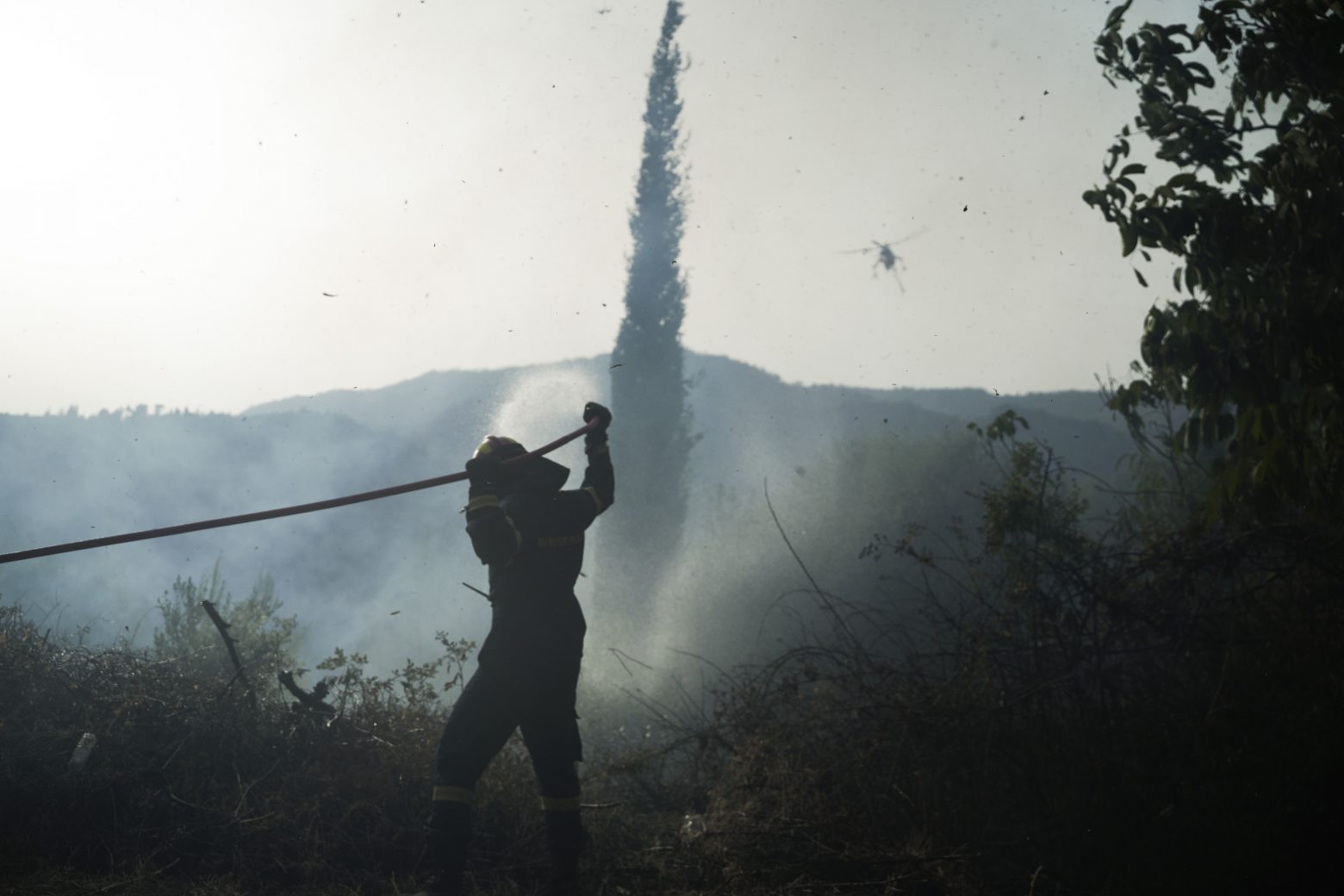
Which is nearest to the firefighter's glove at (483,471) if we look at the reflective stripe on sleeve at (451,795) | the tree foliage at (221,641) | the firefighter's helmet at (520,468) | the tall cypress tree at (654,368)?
the firefighter's helmet at (520,468)

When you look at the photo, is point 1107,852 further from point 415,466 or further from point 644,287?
point 415,466

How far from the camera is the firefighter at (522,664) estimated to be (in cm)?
436

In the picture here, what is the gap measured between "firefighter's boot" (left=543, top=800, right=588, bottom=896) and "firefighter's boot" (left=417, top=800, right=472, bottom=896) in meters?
0.43

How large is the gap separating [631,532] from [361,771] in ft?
60.4

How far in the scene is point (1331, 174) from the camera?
414cm

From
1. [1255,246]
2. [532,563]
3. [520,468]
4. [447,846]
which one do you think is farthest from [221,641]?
[1255,246]

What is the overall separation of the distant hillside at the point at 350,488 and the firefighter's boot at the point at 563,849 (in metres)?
17.0

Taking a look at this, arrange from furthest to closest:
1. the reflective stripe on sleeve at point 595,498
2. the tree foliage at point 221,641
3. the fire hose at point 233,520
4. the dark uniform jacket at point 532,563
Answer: the tree foliage at point 221,641, the reflective stripe on sleeve at point 595,498, the fire hose at point 233,520, the dark uniform jacket at point 532,563

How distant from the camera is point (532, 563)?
191 inches

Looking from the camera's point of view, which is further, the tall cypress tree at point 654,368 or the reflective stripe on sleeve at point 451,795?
the tall cypress tree at point 654,368

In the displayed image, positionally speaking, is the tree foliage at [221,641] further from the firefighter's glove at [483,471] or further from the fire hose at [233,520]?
the firefighter's glove at [483,471]

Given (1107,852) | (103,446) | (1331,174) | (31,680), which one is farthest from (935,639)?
(103,446)

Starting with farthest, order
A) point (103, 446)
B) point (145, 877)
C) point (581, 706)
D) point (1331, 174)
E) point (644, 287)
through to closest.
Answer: point (644, 287) < point (103, 446) < point (581, 706) < point (145, 877) < point (1331, 174)

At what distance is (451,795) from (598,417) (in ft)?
7.73
